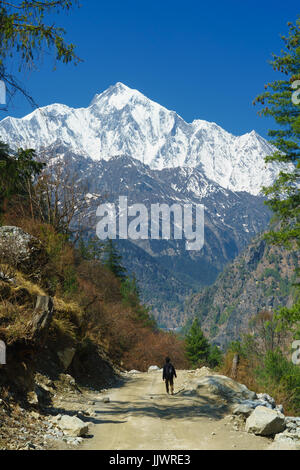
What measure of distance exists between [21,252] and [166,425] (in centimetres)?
766

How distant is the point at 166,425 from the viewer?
1095 centimetres

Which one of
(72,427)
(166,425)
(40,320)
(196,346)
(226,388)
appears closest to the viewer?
(72,427)

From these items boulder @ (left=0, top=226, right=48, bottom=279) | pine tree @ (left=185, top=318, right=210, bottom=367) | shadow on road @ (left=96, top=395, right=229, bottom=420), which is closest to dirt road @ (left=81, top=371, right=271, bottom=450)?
shadow on road @ (left=96, top=395, right=229, bottom=420)

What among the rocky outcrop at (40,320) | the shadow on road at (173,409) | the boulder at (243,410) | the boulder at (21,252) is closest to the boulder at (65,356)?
the shadow on road at (173,409)

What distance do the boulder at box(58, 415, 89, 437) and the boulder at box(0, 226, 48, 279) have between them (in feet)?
A: 21.0

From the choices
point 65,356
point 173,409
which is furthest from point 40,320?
point 65,356

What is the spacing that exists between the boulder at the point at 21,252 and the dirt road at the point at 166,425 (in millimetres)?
5287

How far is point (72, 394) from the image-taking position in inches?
578

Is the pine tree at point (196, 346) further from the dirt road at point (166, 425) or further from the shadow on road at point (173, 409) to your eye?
the shadow on road at point (173, 409)

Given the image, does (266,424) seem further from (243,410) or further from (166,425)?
(166,425)

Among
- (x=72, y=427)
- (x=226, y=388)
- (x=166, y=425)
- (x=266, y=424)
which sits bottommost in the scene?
(x=226, y=388)
